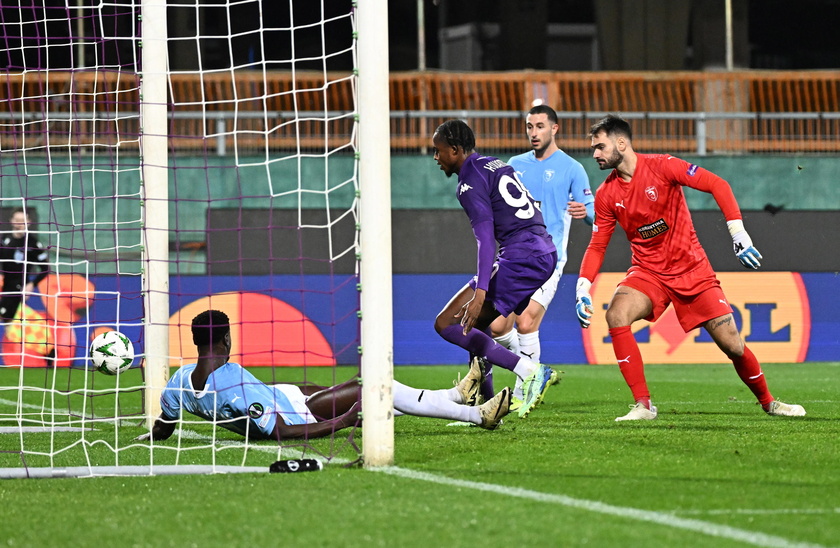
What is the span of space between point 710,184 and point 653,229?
1.52 feet

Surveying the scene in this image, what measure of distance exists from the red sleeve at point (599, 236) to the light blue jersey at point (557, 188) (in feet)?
4.55

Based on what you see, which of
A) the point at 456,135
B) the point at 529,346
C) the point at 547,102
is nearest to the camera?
the point at 456,135

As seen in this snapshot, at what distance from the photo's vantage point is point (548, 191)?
8953 mm

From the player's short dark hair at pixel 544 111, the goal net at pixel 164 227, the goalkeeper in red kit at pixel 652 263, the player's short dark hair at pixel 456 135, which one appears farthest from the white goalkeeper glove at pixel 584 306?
the player's short dark hair at pixel 544 111

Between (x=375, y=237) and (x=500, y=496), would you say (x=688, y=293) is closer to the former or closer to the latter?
(x=375, y=237)

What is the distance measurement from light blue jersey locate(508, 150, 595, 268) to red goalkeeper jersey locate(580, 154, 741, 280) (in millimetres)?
1490

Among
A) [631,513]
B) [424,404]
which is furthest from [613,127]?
[631,513]

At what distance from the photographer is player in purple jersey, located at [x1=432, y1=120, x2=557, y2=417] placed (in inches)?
255

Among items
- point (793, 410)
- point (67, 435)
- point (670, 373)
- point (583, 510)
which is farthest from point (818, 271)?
point (583, 510)

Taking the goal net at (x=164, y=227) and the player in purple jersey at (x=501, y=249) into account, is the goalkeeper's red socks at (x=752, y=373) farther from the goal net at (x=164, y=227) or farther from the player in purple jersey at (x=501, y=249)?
the goal net at (x=164, y=227)

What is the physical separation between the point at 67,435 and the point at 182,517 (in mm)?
3178

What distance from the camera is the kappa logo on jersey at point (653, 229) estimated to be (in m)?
7.34

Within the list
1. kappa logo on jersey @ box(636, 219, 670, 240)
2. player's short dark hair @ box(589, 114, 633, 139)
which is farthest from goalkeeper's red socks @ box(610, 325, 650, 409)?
player's short dark hair @ box(589, 114, 633, 139)

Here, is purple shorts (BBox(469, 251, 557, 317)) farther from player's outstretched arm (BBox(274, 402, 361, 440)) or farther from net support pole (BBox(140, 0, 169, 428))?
net support pole (BBox(140, 0, 169, 428))
